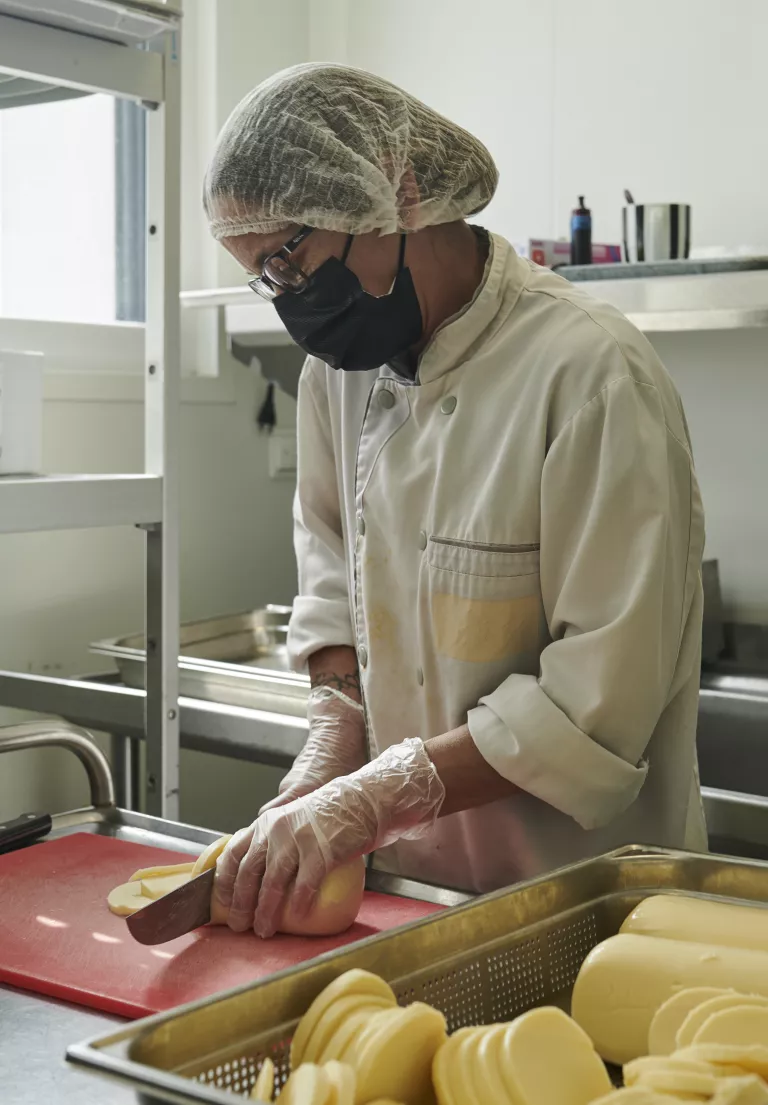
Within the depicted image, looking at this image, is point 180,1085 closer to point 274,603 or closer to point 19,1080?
point 19,1080

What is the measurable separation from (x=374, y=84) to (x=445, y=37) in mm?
1534

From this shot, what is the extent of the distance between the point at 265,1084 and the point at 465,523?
735mm

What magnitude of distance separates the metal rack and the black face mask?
1.36ft

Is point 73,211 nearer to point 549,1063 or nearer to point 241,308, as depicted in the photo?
point 241,308

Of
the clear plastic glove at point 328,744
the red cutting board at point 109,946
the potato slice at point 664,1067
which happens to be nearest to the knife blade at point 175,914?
the red cutting board at point 109,946

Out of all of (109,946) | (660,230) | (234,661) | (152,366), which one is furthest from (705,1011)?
(234,661)

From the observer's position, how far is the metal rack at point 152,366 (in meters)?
1.51

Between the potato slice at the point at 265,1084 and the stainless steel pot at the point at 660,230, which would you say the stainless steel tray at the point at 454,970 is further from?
the stainless steel pot at the point at 660,230

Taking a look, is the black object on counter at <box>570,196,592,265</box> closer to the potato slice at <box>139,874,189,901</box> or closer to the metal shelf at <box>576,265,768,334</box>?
the metal shelf at <box>576,265,768,334</box>

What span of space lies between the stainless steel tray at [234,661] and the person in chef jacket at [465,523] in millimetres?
558

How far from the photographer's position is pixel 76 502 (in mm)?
1577

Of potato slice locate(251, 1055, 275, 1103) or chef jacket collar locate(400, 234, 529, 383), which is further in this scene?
chef jacket collar locate(400, 234, 529, 383)

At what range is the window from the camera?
97.0 inches

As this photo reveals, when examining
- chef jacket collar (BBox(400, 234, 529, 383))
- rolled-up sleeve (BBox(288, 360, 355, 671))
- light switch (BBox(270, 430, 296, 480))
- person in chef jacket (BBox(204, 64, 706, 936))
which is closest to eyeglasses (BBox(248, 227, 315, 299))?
person in chef jacket (BBox(204, 64, 706, 936))
